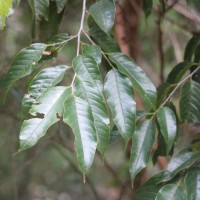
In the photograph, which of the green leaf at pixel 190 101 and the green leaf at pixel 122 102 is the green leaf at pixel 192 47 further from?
the green leaf at pixel 122 102

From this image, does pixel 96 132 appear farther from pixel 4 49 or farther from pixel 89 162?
pixel 4 49

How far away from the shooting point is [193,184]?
1.12m

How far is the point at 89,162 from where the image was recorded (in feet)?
3.03

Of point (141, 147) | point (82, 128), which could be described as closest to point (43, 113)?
point (82, 128)

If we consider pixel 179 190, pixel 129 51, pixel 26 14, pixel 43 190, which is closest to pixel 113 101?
pixel 179 190

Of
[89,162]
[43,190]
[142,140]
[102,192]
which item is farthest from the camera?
[102,192]

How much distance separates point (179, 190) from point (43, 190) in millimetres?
2335

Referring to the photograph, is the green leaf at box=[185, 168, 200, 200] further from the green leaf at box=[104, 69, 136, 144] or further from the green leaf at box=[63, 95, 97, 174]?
the green leaf at box=[63, 95, 97, 174]

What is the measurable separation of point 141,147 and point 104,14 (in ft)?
1.12

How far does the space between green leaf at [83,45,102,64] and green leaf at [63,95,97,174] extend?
0.51 feet

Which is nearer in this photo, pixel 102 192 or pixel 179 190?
pixel 179 190

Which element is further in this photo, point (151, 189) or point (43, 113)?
point (151, 189)

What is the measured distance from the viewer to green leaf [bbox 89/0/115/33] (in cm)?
115

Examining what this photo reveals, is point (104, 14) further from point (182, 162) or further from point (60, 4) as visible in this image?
point (182, 162)
